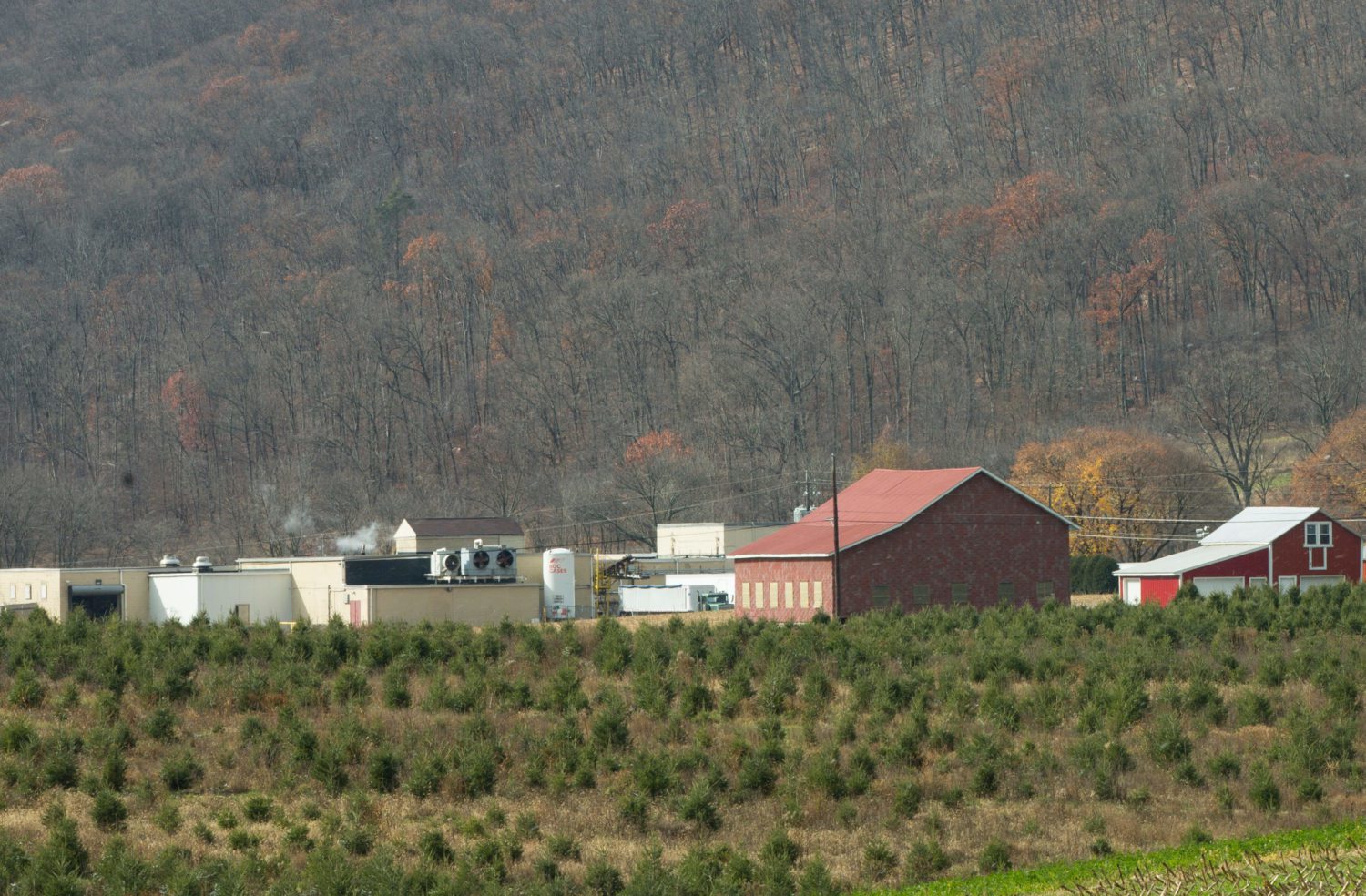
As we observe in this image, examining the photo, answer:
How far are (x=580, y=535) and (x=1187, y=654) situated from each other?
199 ft

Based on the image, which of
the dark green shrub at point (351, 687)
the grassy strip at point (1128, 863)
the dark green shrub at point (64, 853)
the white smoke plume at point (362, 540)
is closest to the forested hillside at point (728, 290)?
the white smoke plume at point (362, 540)

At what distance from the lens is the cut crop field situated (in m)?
22.5

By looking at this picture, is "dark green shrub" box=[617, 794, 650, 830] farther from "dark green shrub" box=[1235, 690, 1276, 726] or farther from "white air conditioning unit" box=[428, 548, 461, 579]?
"white air conditioning unit" box=[428, 548, 461, 579]

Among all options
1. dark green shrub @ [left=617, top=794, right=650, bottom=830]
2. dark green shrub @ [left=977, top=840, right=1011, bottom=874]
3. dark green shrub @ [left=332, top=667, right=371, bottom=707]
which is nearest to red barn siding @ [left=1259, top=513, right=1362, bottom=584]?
dark green shrub @ [left=332, top=667, right=371, bottom=707]

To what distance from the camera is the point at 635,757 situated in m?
28.1

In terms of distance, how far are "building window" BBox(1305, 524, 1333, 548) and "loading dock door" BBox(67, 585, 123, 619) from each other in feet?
143

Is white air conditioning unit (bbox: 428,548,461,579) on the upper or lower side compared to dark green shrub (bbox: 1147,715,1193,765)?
upper

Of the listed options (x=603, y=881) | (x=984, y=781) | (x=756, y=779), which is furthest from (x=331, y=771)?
(x=984, y=781)

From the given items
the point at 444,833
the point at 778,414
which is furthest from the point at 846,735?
the point at 778,414

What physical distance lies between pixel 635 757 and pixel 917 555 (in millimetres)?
28933

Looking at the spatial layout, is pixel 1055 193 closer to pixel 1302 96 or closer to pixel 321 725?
pixel 1302 96

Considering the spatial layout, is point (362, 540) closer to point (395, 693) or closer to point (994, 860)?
point (395, 693)

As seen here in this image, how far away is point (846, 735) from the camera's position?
3005 cm

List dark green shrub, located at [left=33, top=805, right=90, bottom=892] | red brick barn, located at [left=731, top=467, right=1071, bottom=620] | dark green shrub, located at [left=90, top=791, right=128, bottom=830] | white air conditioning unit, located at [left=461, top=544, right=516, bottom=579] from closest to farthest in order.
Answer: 1. dark green shrub, located at [left=33, top=805, right=90, bottom=892]
2. dark green shrub, located at [left=90, top=791, right=128, bottom=830]
3. red brick barn, located at [left=731, top=467, right=1071, bottom=620]
4. white air conditioning unit, located at [left=461, top=544, right=516, bottom=579]
